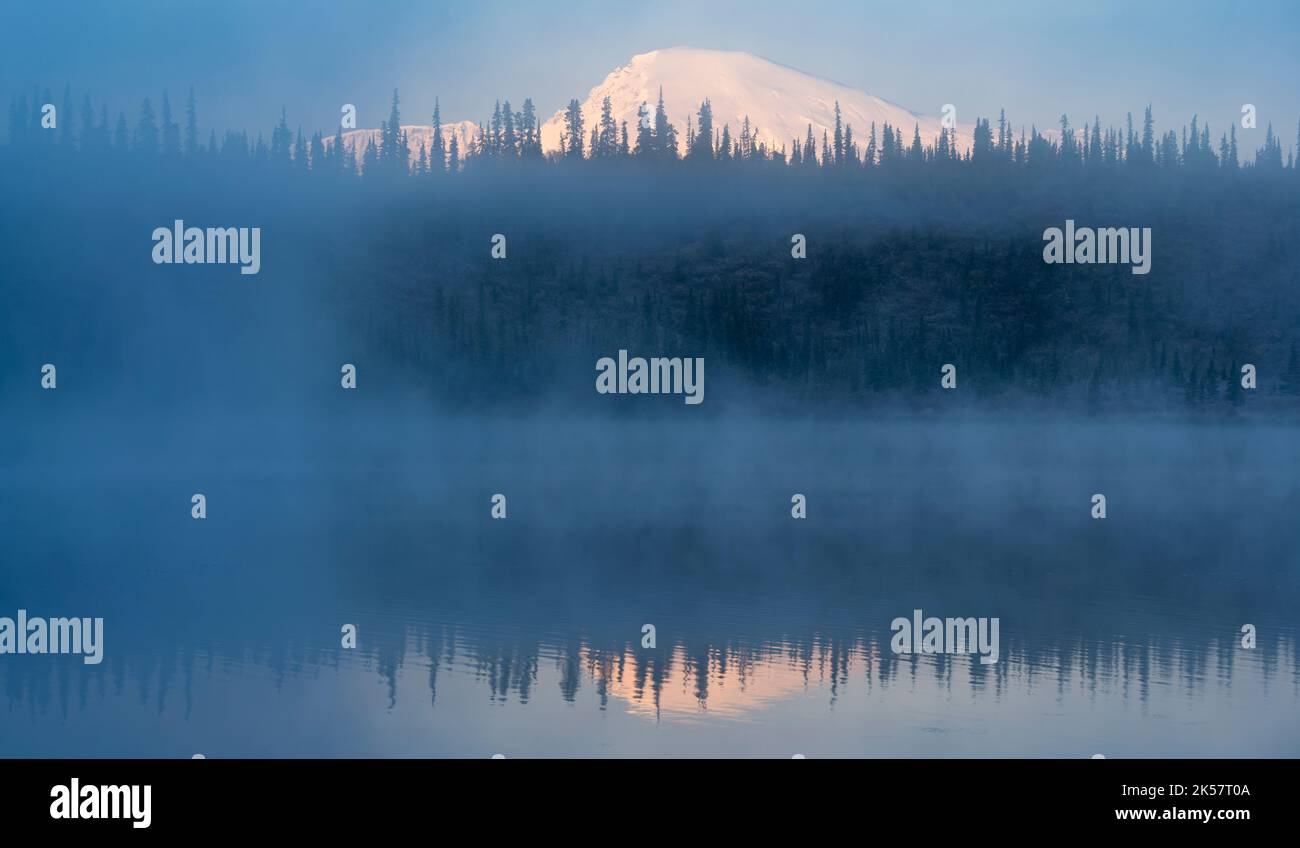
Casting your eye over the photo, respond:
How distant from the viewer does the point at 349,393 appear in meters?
175

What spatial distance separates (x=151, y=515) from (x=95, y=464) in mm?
64525

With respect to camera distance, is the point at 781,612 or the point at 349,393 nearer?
the point at 781,612
